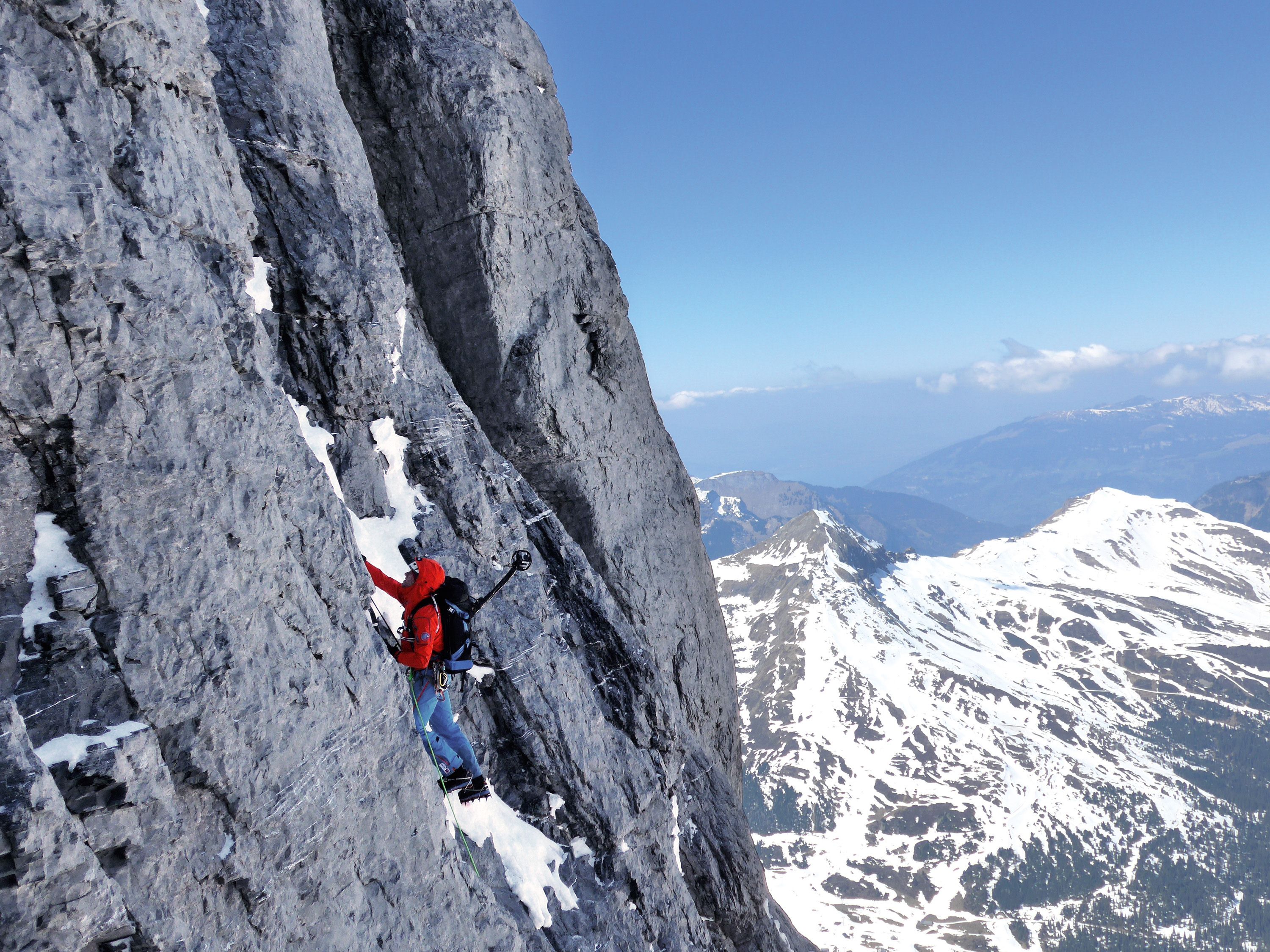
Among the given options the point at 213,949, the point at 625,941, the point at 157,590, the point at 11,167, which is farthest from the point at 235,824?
the point at 625,941

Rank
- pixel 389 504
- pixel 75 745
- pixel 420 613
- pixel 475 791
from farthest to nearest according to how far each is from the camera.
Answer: pixel 389 504, pixel 475 791, pixel 420 613, pixel 75 745

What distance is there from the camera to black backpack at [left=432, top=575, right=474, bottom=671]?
1357 centimetres

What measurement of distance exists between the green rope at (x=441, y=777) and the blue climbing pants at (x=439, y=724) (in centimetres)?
1

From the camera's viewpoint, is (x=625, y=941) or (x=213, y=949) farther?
(x=625, y=941)

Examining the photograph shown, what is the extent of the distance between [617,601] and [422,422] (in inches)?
349

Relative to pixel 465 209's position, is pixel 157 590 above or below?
below

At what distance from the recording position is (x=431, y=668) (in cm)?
1382

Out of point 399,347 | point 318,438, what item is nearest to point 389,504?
point 318,438

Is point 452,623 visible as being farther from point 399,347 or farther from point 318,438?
point 399,347

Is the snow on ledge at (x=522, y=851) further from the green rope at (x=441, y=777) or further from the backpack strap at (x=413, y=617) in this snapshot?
the backpack strap at (x=413, y=617)

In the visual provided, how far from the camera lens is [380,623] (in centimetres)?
1394

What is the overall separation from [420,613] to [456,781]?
380 centimetres

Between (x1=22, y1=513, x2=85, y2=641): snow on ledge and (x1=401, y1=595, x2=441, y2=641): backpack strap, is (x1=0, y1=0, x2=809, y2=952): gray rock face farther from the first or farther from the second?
(x1=401, y1=595, x2=441, y2=641): backpack strap

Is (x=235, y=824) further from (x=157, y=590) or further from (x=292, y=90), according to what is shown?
(x=292, y=90)
